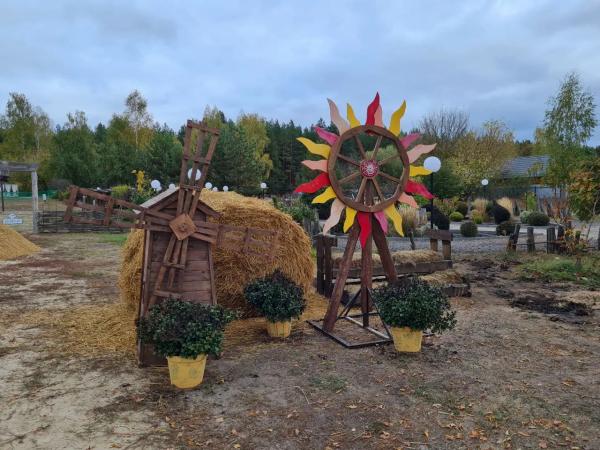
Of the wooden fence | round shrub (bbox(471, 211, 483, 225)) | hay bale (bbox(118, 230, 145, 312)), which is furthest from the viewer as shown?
round shrub (bbox(471, 211, 483, 225))

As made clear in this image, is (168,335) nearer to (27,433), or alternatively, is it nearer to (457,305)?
(27,433)

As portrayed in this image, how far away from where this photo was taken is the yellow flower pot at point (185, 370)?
4.65 metres

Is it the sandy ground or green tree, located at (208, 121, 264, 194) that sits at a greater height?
green tree, located at (208, 121, 264, 194)

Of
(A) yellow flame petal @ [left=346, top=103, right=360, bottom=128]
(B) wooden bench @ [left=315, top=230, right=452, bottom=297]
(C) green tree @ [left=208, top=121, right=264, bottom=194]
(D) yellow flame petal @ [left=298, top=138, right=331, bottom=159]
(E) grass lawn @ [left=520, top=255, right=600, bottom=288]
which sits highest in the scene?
(C) green tree @ [left=208, top=121, right=264, bottom=194]

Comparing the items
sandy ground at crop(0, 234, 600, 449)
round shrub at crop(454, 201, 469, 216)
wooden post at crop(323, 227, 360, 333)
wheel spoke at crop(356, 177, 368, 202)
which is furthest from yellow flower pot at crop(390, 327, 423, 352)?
round shrub at crop(454, 201, 469, 216)

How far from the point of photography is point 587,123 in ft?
50.5

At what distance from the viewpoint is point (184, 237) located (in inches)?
207

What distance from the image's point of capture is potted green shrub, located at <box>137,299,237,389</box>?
180 inches

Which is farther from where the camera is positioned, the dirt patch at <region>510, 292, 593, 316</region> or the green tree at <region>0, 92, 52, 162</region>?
the green tree at <region>0, 92, 52, 162</region>

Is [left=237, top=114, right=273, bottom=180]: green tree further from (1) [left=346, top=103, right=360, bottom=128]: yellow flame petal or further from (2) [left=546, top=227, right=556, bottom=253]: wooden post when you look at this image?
(1) [left=346, top=103, right=360, bottom=128]: yellow flame petal

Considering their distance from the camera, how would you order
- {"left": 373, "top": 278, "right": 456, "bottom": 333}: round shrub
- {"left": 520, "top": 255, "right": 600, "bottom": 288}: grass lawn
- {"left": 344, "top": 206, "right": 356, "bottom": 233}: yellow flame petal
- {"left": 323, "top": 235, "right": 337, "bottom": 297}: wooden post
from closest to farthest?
1. {"left": 373, "top": 278, "right": 456, "bottom": 333}: round shrub
2. {"left": 344, "top": 206, "right": 356, "bottom": 233}: yellow flame petal
3. {"left": 323, "top": 235, "right": 337, "bottom": 297}: wooden post
4. {"left": 520, "top": 255, "right": 600, "bottom": 288}: grass lawn

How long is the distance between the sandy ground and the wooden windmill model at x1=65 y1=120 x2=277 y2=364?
87 centimetres

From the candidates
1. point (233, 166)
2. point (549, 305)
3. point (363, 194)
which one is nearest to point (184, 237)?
point (363, 194)

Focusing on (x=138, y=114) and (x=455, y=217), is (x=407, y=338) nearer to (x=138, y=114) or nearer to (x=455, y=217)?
(x=455, y=217)
